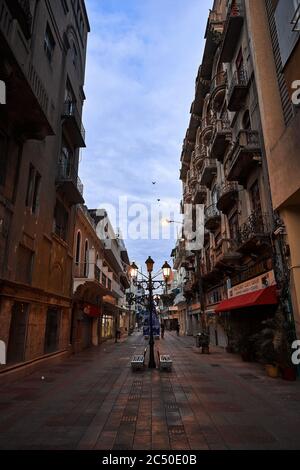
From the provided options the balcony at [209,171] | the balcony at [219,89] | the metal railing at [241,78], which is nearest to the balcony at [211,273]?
the balcony at [209,171]

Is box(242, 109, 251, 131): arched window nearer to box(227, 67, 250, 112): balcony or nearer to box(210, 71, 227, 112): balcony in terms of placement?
box(227, 67, 250, 112): balcony

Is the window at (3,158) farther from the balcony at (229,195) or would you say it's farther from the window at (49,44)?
the balcony at (229,195)

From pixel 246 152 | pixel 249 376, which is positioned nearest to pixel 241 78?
pixel 246 152

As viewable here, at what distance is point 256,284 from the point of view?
14711 millimetres

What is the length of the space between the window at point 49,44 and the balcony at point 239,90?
948cm

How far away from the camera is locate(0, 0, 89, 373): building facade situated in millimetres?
10281

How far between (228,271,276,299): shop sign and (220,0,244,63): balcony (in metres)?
13.8

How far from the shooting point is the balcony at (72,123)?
17.2 m

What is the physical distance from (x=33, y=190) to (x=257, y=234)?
9.66 meters

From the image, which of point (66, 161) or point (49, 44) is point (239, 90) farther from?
point (66, 161)

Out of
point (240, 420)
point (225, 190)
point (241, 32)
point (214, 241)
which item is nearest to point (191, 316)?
point (214, 241)

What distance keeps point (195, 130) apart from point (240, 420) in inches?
1244

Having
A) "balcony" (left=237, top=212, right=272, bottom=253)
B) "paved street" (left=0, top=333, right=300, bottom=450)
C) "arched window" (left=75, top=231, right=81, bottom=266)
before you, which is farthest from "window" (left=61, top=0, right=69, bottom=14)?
"paved street" (left=0, top=333, right=300, bottom=450)

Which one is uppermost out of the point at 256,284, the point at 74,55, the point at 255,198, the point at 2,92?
the point at 74,55
